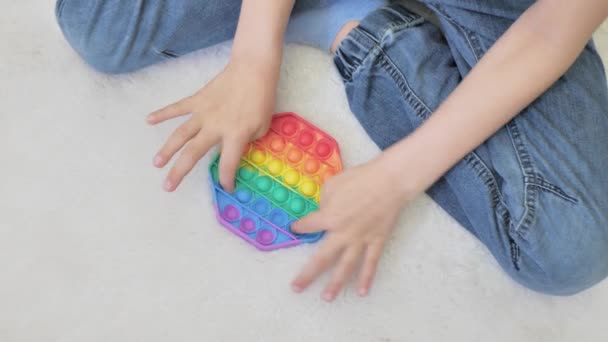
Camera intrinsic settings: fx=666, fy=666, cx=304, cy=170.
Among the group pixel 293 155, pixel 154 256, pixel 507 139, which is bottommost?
pixel 154 256

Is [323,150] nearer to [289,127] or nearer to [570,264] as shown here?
[289,127]

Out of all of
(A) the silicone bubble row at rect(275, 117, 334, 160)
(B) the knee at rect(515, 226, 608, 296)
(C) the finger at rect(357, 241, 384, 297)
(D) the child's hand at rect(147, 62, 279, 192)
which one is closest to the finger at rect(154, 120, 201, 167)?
(D) the child's hand at rect(147, 62, 279, 192)

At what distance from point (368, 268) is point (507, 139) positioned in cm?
20

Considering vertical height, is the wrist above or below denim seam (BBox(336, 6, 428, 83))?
below

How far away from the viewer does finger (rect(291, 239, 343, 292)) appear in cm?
66

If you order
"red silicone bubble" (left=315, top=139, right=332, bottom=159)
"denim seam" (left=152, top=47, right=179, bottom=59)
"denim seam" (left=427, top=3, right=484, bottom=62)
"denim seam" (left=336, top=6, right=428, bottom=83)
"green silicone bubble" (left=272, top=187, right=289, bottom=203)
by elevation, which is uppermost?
"denim seam" (left=427, top=3, right=484, bottom=62)

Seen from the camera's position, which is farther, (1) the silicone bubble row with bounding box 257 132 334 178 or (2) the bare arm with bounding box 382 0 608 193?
(1) the silicone bubble row with bounding box 257 132 334 178

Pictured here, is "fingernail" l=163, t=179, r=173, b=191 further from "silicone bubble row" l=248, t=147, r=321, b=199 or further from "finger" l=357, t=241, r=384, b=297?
"finger" l=357, t=241, r=384, b=297

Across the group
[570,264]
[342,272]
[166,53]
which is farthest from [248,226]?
[570,264]

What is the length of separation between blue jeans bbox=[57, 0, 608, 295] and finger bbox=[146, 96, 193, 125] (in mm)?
88

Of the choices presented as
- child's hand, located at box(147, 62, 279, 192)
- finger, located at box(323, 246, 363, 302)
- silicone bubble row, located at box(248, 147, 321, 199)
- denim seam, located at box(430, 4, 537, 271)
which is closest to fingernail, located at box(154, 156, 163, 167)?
child's hand, located at box(147, 62, 279, 192)

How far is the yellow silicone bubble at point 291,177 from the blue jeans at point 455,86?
0.10m

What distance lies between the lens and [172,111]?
2.24 ft

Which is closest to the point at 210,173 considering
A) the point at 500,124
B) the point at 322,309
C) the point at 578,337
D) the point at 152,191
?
the point at 152,191
